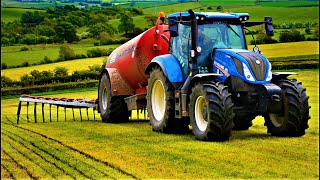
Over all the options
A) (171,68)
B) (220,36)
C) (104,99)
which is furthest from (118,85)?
(220,36)

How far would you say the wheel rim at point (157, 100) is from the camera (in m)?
16.2

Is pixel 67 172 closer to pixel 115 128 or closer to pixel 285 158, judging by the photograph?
pixel 285 158

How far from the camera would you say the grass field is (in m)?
10.0

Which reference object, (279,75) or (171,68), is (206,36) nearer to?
(171,68)

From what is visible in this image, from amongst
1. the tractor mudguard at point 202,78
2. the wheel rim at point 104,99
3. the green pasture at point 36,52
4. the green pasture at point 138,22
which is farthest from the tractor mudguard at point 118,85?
the green pasture at point 36,52

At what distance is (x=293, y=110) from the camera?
1378 cm

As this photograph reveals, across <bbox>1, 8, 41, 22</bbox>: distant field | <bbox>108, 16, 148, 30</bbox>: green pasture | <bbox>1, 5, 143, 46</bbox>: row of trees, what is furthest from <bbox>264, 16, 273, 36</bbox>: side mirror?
<bbox>1, 8, 41, 22</bbox>: distant field

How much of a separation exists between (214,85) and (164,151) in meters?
1.81

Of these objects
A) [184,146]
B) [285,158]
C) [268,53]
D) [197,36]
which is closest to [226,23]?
[197,36]

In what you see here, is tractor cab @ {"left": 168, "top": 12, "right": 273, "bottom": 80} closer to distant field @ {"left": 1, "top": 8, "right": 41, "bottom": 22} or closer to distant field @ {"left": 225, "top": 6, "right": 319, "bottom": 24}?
distant field @ {"left": 225, "top": 6, "right": 319, "bottom": 24}

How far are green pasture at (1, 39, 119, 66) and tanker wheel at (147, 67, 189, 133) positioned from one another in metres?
36.7

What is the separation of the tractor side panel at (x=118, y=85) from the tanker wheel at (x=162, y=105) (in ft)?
11.3

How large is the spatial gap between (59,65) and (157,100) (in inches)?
1506

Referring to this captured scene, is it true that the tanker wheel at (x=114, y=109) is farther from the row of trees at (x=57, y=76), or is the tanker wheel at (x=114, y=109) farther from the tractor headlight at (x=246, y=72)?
the row of trees at (x=57, y=76)
